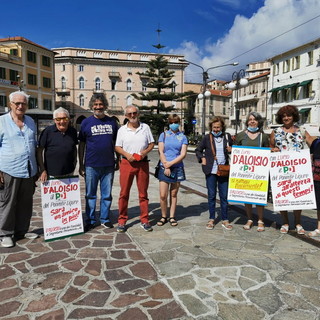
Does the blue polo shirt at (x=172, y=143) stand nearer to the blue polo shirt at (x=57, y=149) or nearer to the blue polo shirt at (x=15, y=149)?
the blue polo shirt at (x=57, y=149)

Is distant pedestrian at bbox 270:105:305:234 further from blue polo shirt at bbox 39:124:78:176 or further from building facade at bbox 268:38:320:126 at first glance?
building facade at bbox 268:38:320:126

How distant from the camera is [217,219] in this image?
225 inches

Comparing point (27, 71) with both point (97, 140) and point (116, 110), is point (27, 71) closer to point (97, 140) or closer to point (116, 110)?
point (116, 110)

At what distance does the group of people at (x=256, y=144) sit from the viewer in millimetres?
4648

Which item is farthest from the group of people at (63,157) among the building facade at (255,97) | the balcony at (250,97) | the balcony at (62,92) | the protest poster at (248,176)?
the balcony at (62,92)

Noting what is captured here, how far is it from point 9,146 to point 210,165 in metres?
2.87

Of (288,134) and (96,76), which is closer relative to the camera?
(288,134)

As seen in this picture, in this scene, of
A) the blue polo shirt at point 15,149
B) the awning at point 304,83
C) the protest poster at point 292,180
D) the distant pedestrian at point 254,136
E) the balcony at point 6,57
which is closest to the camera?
the blue polo shirt at point 15,149

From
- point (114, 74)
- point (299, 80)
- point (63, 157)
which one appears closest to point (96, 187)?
point (63, 157)

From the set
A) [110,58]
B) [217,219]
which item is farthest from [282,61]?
[217,219]

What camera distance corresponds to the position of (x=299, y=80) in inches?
1494

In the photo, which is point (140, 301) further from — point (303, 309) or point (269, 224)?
point (269, 224)

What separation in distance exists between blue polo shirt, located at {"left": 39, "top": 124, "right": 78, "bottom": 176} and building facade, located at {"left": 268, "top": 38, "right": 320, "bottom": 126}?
1287 inches

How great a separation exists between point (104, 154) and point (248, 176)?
2.24 metres
